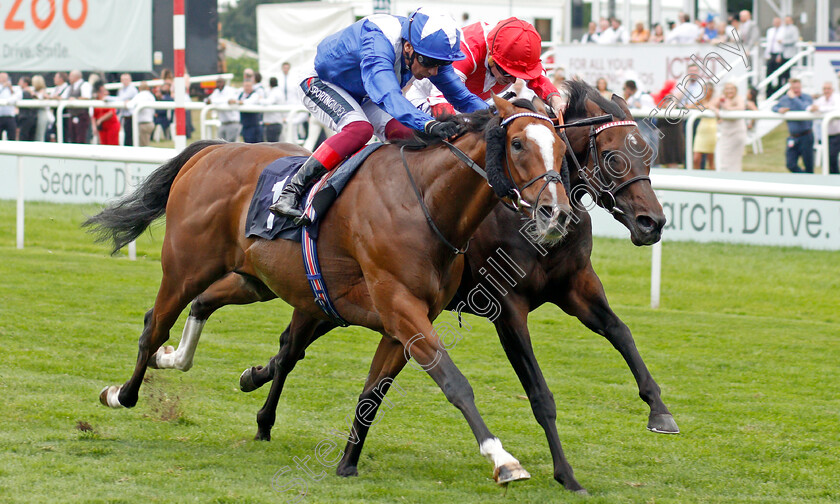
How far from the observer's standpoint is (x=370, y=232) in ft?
12.9

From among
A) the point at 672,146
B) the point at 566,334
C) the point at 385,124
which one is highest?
the point at 385,124

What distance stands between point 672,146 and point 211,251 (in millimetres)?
6584

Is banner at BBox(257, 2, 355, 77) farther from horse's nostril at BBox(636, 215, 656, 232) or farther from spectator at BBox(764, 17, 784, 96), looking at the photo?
horse's nostril at BBox(636, 215, 656, 232)

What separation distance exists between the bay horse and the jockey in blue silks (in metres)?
0.52

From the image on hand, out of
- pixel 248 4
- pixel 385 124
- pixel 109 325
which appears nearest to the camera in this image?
pixel 385 124

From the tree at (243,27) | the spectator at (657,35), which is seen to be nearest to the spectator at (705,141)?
the spectator at (657,35)

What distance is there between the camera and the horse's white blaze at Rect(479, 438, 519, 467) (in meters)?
3.22

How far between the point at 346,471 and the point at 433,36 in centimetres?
177

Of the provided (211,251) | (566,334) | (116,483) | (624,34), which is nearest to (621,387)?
(566,334)

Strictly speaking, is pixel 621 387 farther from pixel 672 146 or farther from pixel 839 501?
pixel 672 146

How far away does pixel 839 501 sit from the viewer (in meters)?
3.90

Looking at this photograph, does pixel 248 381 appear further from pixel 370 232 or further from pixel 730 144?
pixel 730 144

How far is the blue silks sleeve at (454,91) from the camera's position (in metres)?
4.25

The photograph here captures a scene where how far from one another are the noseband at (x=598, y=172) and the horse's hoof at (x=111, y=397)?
7.59 feet
